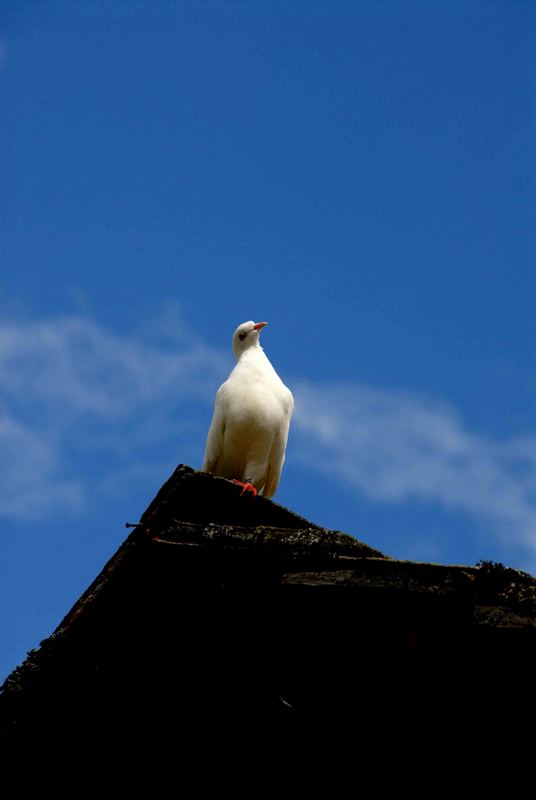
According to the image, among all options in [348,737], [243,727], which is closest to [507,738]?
[348,737]

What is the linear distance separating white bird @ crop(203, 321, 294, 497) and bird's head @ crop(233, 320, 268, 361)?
13.0 inches

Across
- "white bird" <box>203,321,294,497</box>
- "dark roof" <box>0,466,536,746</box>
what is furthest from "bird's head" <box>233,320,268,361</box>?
"dark roof" <box>0,466,536,746</box>

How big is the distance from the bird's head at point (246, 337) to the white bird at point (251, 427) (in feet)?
1.09

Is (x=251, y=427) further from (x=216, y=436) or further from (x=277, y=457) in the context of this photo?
(x=277, y=457)

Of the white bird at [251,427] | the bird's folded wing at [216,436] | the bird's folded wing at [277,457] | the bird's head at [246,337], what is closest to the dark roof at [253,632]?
the white bird at [251,427]

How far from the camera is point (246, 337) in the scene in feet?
35.1

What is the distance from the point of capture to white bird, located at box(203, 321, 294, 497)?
31.9ft

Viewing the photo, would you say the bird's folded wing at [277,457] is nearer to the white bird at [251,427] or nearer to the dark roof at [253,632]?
the white bird at [251,427]

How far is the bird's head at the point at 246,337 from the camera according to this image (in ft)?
35.0

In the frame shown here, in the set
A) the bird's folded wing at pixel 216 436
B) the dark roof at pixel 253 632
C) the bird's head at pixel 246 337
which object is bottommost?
the dark roof at pixel 253 632

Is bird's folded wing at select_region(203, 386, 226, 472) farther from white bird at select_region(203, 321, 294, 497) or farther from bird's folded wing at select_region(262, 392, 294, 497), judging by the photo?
bird's folded wing at select_region(262, 392, 294, 497)

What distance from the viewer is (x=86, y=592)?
14.9 ft

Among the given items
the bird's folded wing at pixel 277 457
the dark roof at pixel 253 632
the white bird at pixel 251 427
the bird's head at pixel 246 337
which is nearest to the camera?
the dark roof at pixel 253 632

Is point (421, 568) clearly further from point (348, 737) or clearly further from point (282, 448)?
point (282, 448)
